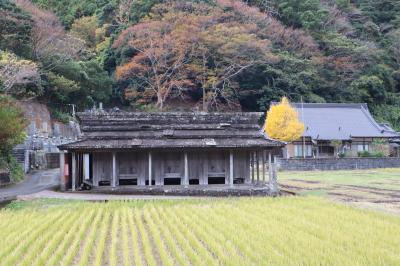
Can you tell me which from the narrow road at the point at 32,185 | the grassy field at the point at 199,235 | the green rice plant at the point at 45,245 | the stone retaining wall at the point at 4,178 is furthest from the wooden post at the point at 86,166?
the green rice plant at the point at 45,245

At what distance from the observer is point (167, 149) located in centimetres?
2162

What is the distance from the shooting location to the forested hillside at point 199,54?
4519cm

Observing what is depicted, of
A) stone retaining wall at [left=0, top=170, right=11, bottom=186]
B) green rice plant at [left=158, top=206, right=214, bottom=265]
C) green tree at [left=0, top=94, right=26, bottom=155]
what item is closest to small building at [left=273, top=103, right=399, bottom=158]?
green tree at [left=0, top=94, right=26, bottom=155]

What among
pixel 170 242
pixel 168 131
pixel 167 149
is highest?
pixel 168 131

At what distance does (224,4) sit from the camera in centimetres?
5384

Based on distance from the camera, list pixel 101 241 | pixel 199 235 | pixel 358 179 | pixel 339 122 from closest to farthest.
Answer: pixel 101 241
pixel 199 235
pixel 358 179
pixel 339 122

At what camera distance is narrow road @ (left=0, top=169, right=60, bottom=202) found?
2008cm

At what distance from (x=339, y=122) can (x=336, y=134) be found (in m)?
2.33

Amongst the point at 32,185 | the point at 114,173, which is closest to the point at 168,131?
the point at 114,173

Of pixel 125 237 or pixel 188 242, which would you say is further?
pixel 125 237

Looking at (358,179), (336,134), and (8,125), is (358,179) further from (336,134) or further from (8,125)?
(336,134)

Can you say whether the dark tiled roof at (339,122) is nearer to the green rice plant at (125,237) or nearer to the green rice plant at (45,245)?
the green rice plant at (125,237)

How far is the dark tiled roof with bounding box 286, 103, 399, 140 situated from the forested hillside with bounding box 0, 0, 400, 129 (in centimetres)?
382

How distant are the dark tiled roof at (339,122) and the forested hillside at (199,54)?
382cm
